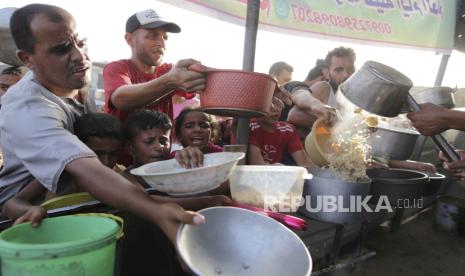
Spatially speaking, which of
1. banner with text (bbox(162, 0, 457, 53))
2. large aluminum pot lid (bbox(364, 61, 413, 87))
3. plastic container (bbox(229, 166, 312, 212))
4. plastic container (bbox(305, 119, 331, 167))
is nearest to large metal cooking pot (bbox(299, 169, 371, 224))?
plastic container (bbox(305, 119, 331, 167))

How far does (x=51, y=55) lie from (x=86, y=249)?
3.00ft

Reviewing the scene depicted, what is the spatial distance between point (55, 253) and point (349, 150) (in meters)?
1.50

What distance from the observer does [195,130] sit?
2.22 m

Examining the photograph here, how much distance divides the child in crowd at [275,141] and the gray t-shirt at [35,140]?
1443 millimetres

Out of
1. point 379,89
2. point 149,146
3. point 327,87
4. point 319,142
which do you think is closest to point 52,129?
point 149,146

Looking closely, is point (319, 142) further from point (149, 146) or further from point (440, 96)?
point (440, 96)

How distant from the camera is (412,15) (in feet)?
12.4

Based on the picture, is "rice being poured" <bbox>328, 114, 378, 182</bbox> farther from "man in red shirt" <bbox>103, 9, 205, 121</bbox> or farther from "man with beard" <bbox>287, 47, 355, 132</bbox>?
"man in red shirt" <bbox>103, 9, 205, 121</bbox>

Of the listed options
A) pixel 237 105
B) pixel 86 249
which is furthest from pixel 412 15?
pixel 86 249

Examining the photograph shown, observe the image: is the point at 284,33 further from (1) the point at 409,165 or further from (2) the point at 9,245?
(2) the point at 9,245

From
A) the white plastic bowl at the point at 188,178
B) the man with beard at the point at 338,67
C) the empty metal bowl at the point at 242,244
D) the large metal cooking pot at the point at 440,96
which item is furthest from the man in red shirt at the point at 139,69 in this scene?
the large metal cooking pot at the point at 440,96

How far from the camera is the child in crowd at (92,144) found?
121cm

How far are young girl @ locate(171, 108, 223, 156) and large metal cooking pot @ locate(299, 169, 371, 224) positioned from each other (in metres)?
0.76

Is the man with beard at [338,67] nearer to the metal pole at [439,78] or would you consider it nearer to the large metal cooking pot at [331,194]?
the large metal cooking pot at [331,194]
